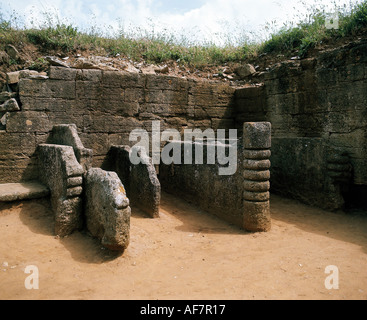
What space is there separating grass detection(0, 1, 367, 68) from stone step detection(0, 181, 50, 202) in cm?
266

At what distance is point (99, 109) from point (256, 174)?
3.42m

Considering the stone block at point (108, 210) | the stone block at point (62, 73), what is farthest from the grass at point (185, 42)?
the stone block at point (108, 210)

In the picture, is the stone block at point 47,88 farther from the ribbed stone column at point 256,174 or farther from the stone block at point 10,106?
the ribbed stone column at point 256,174

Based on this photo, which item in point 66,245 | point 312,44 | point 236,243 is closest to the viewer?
point 66,245

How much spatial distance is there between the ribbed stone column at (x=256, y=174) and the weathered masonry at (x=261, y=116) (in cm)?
2

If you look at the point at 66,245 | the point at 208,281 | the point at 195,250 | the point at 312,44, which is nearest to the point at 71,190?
the point at 66,245

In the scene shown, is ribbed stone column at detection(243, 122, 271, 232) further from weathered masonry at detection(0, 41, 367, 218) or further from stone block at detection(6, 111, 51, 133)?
stone block at detection(6, 111, 51, 133)

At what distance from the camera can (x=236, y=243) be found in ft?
14.3

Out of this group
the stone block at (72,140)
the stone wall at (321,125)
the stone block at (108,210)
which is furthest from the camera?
the stone wall at (321,125)

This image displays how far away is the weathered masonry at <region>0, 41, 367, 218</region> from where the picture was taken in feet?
18.0

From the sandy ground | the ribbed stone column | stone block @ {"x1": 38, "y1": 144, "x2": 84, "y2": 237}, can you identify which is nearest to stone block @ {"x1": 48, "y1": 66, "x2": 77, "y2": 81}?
stone block @ {"x1": 38, "y1": 144, "x2": 84, "y2": 237}

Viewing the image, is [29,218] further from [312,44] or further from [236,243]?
[312,44]

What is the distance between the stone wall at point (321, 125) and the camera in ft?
18.2

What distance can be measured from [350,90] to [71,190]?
4993 millimetres
